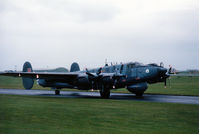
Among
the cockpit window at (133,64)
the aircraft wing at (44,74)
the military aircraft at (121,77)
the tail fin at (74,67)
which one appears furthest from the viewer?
the tail fin at (74,67)

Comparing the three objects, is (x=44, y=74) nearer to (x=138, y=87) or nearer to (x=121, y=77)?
(x=121, y=77)

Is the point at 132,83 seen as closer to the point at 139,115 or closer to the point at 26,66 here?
the point at 139,115

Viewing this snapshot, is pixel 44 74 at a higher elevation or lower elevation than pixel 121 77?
higher

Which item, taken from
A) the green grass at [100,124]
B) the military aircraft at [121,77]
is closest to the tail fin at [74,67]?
the military aircraft at [121,77]

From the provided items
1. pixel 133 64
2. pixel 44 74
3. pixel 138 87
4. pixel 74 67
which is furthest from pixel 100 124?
pixel 74 67

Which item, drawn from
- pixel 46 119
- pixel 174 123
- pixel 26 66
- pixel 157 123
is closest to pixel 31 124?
pixel 46 119

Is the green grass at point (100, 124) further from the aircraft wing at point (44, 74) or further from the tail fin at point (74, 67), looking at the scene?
the tail fin at point (74, 67)

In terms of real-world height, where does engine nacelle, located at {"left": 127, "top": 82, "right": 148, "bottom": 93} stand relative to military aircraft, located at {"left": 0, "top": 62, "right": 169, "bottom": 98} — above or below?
below

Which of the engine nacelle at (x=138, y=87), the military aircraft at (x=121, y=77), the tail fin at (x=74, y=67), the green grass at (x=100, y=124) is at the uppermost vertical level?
the tail fin at (x=74, y=67)

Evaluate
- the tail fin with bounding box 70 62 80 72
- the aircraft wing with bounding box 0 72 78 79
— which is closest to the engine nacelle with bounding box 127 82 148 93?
the aircraft wing with bounding box 0 72 78 79

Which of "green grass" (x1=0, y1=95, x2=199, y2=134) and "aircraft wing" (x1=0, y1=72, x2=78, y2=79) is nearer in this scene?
"green grass" (x1=0, y1=95, x2=199, y2=134)

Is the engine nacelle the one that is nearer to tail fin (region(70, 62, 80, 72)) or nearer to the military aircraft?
the military aircraft

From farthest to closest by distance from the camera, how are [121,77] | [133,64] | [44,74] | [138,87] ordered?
[44,74] < [133,64] < [121,77] < [138,87]

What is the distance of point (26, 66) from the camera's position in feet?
111
